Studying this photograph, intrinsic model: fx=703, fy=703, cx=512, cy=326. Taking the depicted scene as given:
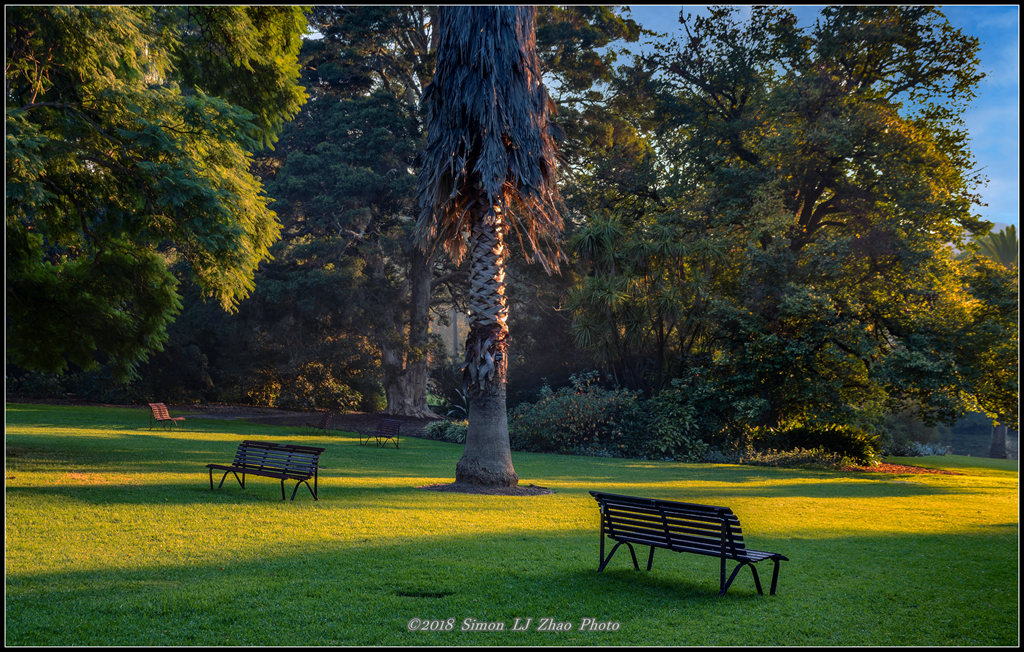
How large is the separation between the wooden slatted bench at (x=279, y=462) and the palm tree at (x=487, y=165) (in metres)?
3.53

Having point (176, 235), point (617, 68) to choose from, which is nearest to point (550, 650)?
point (176, 235)

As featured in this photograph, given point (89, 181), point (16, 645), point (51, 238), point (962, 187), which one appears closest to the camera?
point (16, 645)

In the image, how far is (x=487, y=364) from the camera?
14477 millimetres

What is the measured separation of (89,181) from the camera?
41.7 ft

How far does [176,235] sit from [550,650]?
1089cm

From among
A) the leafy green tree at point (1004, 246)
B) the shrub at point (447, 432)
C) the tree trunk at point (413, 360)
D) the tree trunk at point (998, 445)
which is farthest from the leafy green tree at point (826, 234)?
the leafy green tree at point (1004, 246)

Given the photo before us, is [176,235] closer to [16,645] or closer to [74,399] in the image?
[16,645]

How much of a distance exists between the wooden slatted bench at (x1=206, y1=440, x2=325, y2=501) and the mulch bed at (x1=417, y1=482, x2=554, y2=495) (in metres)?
2.84

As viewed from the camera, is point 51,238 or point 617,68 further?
point 617,68

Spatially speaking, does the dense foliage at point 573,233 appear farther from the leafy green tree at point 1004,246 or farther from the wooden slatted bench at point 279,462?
the leafy green tree at point 1004,246

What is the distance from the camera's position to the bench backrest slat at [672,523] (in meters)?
6.79

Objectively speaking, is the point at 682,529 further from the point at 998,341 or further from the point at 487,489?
the point at 998,341

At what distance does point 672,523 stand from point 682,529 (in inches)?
4.7

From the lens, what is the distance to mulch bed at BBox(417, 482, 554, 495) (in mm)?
13938
